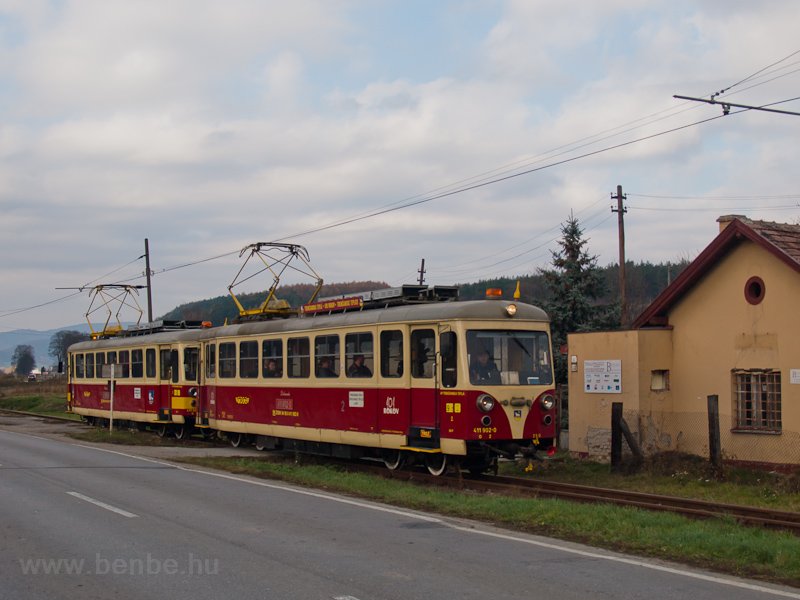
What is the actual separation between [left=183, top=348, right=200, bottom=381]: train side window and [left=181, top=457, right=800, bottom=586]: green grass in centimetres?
1225

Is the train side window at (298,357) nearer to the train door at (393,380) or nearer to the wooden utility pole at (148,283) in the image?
the train door at (393,380)

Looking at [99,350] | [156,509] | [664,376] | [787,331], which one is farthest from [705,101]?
[99,350]

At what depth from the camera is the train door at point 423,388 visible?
15.8 meters

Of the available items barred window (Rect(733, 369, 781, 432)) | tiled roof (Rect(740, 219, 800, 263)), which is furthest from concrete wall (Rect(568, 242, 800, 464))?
tiled roof (Rect(740, 219, 800, 263))

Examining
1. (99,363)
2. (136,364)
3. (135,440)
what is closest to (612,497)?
(135,440)

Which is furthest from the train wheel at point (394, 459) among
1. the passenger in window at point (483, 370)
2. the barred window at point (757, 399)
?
the barred window at point (757, 399)

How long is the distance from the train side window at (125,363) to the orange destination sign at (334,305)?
12.8 m

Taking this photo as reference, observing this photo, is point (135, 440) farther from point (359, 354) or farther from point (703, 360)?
point (703, 360)

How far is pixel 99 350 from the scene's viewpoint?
34406 millimetres

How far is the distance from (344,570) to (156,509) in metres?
4.56

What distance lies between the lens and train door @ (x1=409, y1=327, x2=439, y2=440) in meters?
15.8

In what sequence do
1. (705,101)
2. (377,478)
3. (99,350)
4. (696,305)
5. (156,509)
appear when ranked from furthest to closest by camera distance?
(99,350)
(696,305)
(377,478)
(705,101)
(156,509)

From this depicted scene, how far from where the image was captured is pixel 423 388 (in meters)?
16.0

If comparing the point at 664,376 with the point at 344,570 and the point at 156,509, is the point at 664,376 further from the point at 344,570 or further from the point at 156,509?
the point at 344,570
